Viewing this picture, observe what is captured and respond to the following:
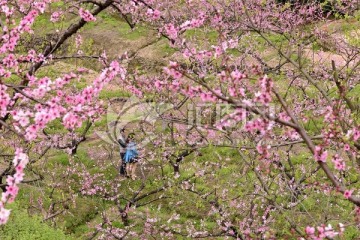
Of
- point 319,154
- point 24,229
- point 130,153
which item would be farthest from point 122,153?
point 319,154

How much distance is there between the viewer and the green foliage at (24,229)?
7957 millimetres

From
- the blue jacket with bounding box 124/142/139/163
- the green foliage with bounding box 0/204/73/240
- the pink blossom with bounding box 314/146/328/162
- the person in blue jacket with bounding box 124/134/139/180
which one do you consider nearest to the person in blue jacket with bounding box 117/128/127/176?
the person in blue jacket with bounding box 124/134/139/180

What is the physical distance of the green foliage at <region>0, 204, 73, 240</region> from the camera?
796 cm

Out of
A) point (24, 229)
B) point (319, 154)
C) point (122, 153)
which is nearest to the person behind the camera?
point (319, 154)

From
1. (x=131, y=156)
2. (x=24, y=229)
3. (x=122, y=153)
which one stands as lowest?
(x=122, y=153)

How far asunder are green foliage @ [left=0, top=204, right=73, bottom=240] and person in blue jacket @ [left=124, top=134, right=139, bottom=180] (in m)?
4.81

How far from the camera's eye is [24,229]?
8180mm

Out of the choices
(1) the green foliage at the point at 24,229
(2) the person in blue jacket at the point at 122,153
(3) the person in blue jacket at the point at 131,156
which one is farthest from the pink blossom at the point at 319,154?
(2) the person in blue jacket at the point at 122,153

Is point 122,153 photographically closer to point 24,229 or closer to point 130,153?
point 130,153

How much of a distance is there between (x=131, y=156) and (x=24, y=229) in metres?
5.41

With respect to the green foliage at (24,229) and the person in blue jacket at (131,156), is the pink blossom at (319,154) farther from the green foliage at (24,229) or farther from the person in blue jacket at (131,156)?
the person in blue jacket at (131,156)

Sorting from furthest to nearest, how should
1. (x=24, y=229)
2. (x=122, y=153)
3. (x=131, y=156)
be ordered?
(x=122, y=153), (x=131, y=156), (x=24, y=229)

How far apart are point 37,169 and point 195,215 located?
16.8 feet

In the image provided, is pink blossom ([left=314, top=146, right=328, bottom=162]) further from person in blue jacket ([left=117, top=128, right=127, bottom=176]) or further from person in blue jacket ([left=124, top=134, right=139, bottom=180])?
person in blue jacket ([left=117, top=128, right=127, bottom=176])
